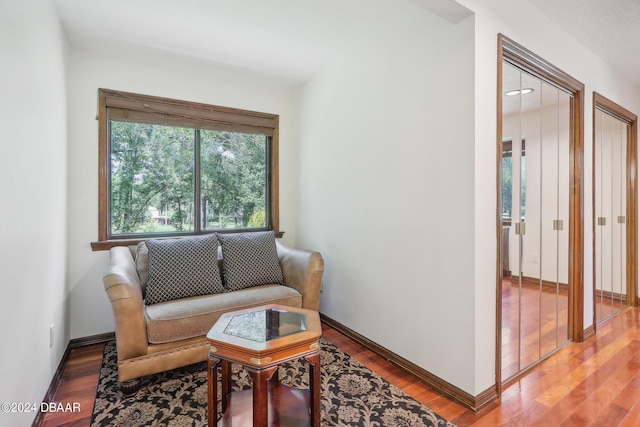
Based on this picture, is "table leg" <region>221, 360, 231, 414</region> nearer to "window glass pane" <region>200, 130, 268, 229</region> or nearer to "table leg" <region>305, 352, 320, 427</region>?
"table leg" <region>305, 352, 320, 427</region>

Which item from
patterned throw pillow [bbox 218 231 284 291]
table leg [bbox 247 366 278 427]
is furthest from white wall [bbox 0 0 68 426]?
patterned throw pillow [bbox 218 231 284 291]

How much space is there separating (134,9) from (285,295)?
7.67ft

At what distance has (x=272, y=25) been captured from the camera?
2.38 metres

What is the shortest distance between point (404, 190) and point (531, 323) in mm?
1321

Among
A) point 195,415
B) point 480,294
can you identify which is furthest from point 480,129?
point 195,415

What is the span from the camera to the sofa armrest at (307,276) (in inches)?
105

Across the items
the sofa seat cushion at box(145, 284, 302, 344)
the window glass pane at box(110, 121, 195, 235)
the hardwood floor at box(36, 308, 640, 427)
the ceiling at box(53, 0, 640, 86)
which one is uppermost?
the ceiling at box(53, 0, 640, 86)

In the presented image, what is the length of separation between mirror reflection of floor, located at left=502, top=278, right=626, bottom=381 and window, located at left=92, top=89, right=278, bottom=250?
242 cm

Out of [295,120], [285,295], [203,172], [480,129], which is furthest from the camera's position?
[295,120]

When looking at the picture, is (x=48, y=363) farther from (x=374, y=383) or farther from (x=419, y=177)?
(x=419, y=177)

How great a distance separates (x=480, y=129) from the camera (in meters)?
1.80

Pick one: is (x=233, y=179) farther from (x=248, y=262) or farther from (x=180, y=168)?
(x=248, y=262)

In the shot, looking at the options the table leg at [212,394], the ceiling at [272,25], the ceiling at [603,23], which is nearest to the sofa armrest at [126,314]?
the table leg at [212,394]

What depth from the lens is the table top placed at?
1.38m
